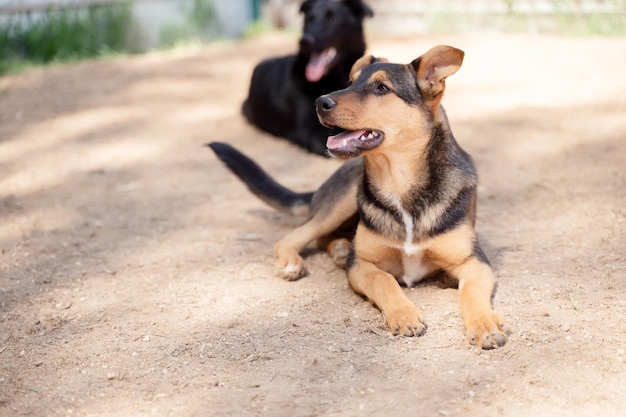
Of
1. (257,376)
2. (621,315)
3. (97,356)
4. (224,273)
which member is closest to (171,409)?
(257,376)

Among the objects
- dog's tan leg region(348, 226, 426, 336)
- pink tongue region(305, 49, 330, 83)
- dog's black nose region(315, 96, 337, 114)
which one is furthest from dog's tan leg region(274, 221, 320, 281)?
pink tongue region(305, 49, 330, 83)

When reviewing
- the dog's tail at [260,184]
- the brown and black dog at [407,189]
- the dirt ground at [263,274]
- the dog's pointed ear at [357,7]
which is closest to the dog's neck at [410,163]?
the brown and black dog at [407,189]

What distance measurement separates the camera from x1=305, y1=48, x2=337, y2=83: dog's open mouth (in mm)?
8266

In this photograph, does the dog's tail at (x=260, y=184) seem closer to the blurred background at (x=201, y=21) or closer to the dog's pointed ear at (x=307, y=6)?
the dog's pointed ear at (x=307, y=6)

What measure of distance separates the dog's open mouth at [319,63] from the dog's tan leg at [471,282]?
4147 mm

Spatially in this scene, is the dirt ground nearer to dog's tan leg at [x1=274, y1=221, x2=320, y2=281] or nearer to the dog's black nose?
dog's tan leg at [x1=274, y1=221, x2=320, y2=281]

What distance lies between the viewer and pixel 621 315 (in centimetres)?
418

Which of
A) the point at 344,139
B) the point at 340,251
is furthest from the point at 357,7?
the point at 344,139

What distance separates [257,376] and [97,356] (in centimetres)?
94

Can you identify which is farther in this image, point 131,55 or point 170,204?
point 131,55

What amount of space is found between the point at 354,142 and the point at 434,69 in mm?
662

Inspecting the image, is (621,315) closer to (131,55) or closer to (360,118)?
(360,118)

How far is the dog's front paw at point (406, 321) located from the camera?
402 cm

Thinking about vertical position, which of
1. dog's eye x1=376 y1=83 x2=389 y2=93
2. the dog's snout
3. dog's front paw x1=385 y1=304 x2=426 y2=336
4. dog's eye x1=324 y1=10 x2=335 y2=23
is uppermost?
dog's eye x1=376 y1=83 x2=389 y2=93
